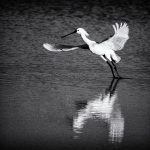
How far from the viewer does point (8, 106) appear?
11.1 metres

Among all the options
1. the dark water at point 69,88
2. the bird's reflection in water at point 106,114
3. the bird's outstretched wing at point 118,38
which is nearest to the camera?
the dark water at point 69,88

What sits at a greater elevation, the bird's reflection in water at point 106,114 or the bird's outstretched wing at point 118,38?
the bird's outstretched wing at point 118,38

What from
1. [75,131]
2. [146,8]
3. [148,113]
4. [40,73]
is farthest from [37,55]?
[146,8]

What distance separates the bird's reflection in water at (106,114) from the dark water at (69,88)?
0.01 m

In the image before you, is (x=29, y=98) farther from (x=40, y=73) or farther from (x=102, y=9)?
(x=102, y=9)

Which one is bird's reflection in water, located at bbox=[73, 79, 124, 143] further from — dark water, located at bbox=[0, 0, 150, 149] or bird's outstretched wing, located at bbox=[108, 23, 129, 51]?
bird's outstretched wing, located at bbox=[108, 23, 129, 51]

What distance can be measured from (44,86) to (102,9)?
43.6 feet

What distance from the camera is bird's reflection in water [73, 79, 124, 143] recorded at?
945 cm

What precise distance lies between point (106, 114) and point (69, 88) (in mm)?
2504

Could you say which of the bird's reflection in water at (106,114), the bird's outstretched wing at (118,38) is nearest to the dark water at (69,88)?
the bird's reflection in water at (106,114)

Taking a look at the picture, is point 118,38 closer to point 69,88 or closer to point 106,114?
point 69,88

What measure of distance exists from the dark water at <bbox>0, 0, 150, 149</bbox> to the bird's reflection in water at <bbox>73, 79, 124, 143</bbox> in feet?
0.04

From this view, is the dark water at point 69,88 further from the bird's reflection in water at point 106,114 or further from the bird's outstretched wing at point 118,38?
the bird's outstretched wing at point 118,38

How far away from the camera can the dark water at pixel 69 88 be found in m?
9.21
